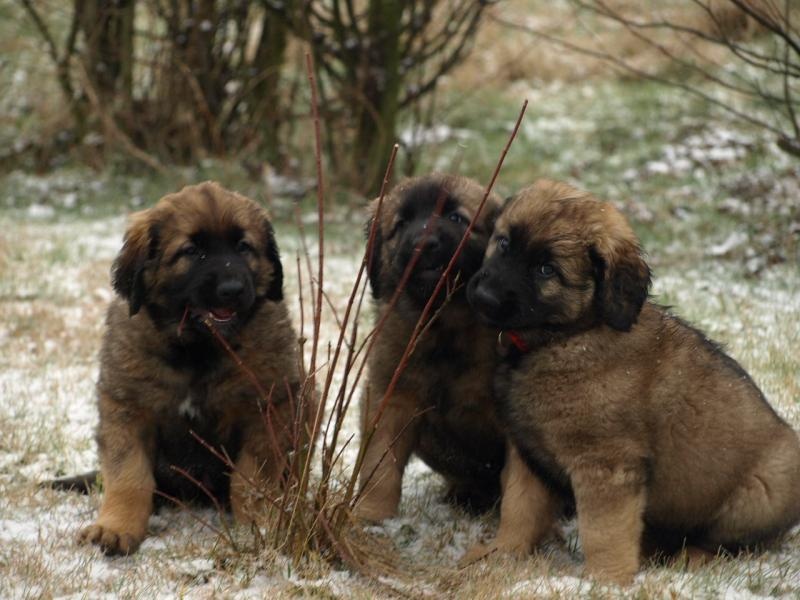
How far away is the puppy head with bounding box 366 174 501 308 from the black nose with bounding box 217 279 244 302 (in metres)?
0.52

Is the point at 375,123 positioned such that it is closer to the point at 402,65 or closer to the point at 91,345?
the point at 402,65

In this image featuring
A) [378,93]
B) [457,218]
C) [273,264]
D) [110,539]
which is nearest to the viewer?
[110,539]

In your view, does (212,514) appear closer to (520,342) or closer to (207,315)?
(207,315)

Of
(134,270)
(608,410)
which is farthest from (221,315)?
(608,410)

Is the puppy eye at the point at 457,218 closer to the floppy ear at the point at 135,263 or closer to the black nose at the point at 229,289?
the black nose at the point at 229,289

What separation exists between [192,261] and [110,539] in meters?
1.04

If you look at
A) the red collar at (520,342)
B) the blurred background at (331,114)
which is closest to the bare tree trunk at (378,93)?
the blurred background at (331,114)

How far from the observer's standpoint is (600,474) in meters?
3.59

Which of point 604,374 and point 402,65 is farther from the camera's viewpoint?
point 402,65

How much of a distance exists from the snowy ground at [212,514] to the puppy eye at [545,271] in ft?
3.24

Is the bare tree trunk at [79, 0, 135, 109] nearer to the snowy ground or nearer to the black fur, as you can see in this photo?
the snowy ground

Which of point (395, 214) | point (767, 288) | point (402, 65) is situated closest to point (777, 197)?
point (767, 288)

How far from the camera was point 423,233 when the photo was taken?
414 centimetres

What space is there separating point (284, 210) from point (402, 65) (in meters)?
1.84
